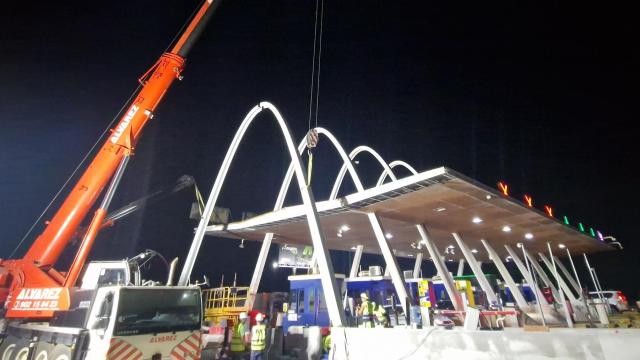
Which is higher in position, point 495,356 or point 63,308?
point 63,308

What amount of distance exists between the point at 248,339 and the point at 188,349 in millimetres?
5945

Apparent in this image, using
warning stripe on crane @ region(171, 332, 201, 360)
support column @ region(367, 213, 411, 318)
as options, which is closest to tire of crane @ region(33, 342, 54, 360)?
warning stripe on crane @ region(171, 332, 201, 360)

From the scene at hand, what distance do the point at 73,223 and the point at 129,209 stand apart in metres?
6.16

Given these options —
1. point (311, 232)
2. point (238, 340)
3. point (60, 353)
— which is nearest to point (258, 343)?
point (238, 340)

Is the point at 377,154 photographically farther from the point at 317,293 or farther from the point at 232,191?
the point at 232,191

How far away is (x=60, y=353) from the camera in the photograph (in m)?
7.27

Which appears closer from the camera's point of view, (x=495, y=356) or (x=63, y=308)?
(x=495, y=356)

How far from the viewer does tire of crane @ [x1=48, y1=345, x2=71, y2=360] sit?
6998mm

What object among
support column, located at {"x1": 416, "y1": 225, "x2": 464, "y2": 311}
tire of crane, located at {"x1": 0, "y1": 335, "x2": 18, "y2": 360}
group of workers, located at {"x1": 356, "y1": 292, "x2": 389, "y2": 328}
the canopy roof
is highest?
the canopy roof

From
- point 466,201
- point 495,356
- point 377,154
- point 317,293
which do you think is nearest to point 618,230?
point 377,154

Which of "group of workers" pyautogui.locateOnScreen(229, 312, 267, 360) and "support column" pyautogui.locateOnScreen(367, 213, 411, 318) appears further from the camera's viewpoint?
"support column" pyautogui.locateOnScreen(367, 213, 411, 318)

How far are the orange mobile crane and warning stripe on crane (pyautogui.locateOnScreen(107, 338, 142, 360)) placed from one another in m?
0.14

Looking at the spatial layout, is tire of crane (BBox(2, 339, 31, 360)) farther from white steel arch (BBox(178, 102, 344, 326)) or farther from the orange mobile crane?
white steel arch (BBox(178, 102, 344, 326))

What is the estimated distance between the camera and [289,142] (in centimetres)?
1708
